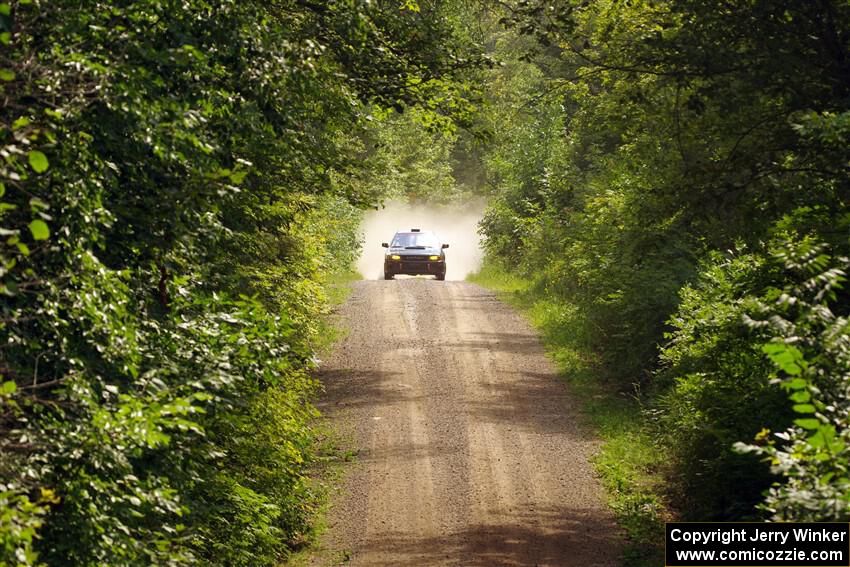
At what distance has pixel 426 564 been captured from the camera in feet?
37.4

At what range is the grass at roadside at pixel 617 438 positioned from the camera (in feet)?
41.1

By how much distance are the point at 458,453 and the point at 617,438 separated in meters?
2.53

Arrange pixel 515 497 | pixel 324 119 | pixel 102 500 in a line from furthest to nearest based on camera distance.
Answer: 1. pixel 515 497
2. pixel 324 119
3. pixel 102 500

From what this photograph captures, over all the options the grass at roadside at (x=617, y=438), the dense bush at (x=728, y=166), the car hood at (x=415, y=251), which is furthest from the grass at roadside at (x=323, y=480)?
the car hood at (x=415, y=251)

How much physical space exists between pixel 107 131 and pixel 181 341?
1438mm

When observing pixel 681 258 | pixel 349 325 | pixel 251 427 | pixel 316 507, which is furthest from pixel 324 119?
pixel 349 325

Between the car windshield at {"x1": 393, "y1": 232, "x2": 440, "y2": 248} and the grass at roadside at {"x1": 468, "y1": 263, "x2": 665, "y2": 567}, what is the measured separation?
10776mm

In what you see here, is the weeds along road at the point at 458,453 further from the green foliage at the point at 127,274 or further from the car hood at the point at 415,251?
the car hood at the point at 415,251

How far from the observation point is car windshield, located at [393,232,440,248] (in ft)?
128

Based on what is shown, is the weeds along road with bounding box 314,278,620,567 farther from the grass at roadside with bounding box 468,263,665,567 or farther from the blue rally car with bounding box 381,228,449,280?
the blue rally car with bounding box 381,228,449,280

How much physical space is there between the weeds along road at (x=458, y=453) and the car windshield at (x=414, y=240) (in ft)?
38.9

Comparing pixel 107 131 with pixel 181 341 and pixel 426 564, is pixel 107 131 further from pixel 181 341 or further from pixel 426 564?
pixel 426 564

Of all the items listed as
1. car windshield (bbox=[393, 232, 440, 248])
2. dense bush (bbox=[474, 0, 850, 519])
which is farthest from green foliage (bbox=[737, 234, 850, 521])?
car windshield (bbox=[393, 232, 440, 248])

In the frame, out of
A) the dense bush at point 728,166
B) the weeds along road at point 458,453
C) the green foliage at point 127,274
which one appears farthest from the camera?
the weeds along road at point 458,453
